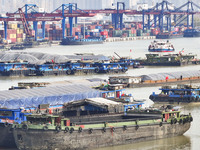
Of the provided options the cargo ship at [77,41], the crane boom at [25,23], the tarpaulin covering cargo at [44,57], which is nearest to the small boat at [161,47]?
the tarpaulin covering cargo at [44,57]

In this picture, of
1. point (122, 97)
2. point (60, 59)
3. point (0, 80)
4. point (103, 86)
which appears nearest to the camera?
point (122, 97)

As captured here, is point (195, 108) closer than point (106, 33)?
Yes

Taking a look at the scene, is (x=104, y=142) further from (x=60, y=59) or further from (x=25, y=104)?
(x=60, y=59)

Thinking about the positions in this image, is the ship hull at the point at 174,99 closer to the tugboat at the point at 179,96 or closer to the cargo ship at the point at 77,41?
the tugboat at the point at 179,96

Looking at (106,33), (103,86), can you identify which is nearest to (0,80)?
(103,86)

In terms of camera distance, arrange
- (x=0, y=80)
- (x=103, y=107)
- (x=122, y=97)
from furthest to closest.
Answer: (x=0, y=80) → (x=122, y=97) → (x=103, y=107)

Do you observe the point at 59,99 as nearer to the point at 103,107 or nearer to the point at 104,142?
the point at 103,107

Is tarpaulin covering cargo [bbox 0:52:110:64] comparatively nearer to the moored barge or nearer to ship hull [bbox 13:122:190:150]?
the moored barge

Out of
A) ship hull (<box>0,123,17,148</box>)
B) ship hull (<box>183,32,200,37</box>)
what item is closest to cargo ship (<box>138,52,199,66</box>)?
ship hull (<box>0,123,17,148</box>)
